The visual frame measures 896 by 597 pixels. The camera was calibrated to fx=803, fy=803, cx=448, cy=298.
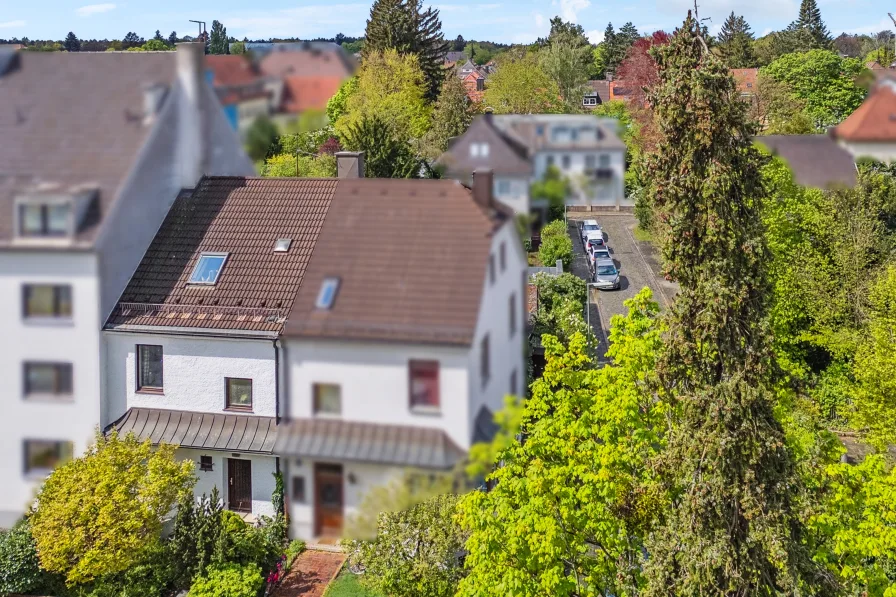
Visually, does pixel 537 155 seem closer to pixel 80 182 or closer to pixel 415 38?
pixel 80 182

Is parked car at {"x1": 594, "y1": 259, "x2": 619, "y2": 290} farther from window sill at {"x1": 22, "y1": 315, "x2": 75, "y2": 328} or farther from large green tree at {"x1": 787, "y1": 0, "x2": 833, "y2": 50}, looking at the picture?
large green tree at {"x1": 787, "y1": 0, "x2": 833, "y2": 50}

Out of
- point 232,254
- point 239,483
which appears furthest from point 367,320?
point 239,483

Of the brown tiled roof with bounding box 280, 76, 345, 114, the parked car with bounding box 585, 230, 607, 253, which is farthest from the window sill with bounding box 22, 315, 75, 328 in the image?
the parked car with bounding box 585, 230, 607, 253

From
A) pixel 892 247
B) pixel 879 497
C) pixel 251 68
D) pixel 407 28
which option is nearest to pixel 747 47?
pixel 892 247

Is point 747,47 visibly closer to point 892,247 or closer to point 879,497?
point 892,247

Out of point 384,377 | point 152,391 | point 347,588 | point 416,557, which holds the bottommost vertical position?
point 347,588
